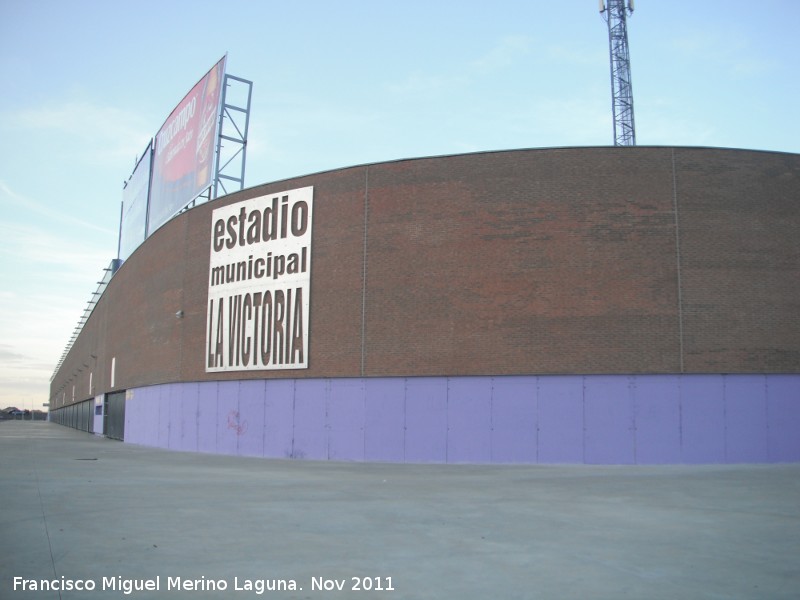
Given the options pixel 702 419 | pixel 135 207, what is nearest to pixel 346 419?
pixel 702 419

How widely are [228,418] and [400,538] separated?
2190 centimetres

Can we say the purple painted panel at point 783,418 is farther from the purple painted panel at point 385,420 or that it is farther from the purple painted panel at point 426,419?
the purple painted panel at point 385,420

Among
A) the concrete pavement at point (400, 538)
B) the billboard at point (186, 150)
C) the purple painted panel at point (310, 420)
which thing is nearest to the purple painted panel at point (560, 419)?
the concrete pavement at point (400, 538)

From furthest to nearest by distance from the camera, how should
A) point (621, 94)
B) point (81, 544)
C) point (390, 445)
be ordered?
point (621, 94), point (390, 445), point (81, 544)

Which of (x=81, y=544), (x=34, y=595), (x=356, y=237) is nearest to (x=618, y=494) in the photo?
(x=81, y=544)

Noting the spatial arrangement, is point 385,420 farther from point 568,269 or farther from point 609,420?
point 568,269

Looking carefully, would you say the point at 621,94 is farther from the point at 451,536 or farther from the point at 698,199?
the point at 451,536

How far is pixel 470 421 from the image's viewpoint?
→ 23969mm

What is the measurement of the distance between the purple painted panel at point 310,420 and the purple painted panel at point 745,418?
13334 mm

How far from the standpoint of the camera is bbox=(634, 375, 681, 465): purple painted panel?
22.5m

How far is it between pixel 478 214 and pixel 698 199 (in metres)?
7.13

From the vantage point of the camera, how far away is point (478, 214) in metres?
24.9

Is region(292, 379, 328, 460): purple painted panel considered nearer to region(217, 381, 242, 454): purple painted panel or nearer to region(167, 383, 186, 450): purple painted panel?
region(217, 381, 242, 454): purple painted panel

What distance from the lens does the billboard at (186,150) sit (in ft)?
125
